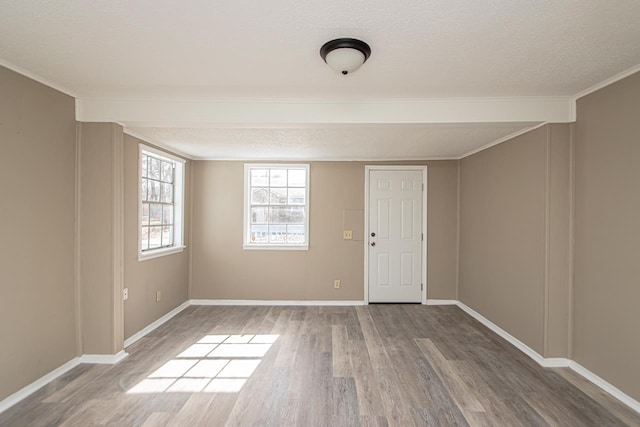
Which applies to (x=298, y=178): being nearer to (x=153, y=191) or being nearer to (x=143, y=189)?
(x=153, y=191)

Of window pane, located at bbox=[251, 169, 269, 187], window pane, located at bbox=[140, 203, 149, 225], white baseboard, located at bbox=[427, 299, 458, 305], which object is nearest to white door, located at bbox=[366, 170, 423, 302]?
white baseboard, located at bbox=[427, 299, 458, 305]

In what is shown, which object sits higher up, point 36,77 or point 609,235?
point 36,77

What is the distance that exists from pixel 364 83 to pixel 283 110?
0.77 meters

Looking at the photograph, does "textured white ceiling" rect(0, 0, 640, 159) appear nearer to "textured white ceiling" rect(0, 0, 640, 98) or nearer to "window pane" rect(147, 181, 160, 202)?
"textured white ceiling" rect(0, 0, 640, 98)

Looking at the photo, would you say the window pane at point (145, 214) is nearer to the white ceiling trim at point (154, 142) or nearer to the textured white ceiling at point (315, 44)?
the white ceiling trim at point (154, 142)

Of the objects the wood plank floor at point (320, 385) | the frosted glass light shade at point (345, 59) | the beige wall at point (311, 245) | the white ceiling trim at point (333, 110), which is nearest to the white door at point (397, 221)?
the beige wall at point (311, 245)

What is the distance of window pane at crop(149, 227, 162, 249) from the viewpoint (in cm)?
372

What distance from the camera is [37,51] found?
6.40ft

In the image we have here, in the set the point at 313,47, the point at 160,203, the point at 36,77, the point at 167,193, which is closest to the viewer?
the point at 313,47

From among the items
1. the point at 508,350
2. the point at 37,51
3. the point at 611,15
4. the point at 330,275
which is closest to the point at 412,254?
the point at 330,275

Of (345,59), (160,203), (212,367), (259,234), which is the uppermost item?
(345,59)

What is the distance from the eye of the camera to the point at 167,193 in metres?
4.10

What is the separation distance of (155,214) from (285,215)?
5.87 ft

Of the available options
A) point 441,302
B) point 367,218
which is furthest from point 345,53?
point 441,302
